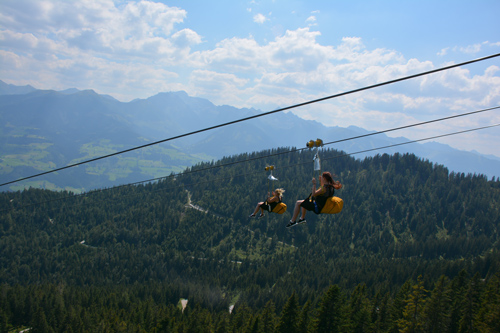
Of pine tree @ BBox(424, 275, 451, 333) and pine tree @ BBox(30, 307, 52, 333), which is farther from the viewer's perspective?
pine tree @ BBox(30, 307, 52, 333)

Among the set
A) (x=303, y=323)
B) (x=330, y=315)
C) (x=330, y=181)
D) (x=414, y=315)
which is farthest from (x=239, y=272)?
(x=330, y=181)

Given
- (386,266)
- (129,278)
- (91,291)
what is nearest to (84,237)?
(129,278)

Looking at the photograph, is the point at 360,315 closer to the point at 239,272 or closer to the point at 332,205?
the point at 332,205

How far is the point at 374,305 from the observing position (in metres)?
58.1

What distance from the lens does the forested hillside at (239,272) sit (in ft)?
176

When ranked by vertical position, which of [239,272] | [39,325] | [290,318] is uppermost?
[290,318]

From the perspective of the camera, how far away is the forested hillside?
176 feet

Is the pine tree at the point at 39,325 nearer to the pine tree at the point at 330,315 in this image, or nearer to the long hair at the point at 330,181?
the pine tree at the point at 330,315

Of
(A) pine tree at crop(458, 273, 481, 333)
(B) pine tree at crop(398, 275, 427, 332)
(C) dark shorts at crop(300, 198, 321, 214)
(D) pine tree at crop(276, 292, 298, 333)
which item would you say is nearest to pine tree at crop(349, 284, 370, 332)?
(B) pine tree at crop(398, 275, 427, 332)

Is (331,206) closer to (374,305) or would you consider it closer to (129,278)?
(374,305)

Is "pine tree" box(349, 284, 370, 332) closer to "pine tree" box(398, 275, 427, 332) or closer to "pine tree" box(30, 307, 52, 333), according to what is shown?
"pine tree" box(398, 275, 427, 332)

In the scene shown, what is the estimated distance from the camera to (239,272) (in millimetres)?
146750

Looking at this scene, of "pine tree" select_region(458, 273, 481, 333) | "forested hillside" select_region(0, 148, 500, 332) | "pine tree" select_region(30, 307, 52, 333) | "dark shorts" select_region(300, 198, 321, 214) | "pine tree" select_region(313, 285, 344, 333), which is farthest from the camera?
"pine tree" select_region(30, 307, 52, 333)

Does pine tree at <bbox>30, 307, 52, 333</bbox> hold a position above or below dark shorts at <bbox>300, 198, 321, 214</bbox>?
below
